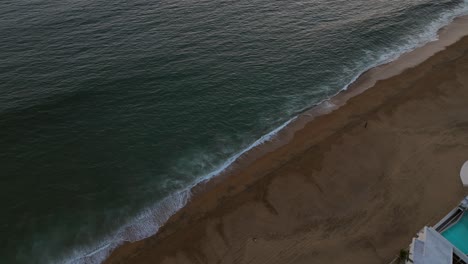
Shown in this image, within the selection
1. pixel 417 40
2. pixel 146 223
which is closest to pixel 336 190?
pixel 146 223

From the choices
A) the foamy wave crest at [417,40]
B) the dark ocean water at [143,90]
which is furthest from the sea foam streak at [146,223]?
the foamy wave crest at [417,40]

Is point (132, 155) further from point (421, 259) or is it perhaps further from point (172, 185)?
point (421, 259)

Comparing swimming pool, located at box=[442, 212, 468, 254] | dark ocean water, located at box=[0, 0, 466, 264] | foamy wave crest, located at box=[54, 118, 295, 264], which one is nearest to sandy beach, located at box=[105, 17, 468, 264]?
foamy wave crest, located at box=[54, 118, 295, 264]

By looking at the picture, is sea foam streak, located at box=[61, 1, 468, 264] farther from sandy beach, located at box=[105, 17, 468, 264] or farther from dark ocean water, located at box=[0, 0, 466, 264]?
sandy beach, located at box=[105, 17, 468, 264]

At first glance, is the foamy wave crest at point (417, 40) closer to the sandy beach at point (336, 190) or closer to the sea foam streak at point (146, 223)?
the sandy beach at point (336, 190)

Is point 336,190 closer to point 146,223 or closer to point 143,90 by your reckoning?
point 146,223

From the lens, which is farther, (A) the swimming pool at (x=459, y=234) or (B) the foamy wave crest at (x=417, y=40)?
(B) the foamy wave crest at (x=417, y=40)
